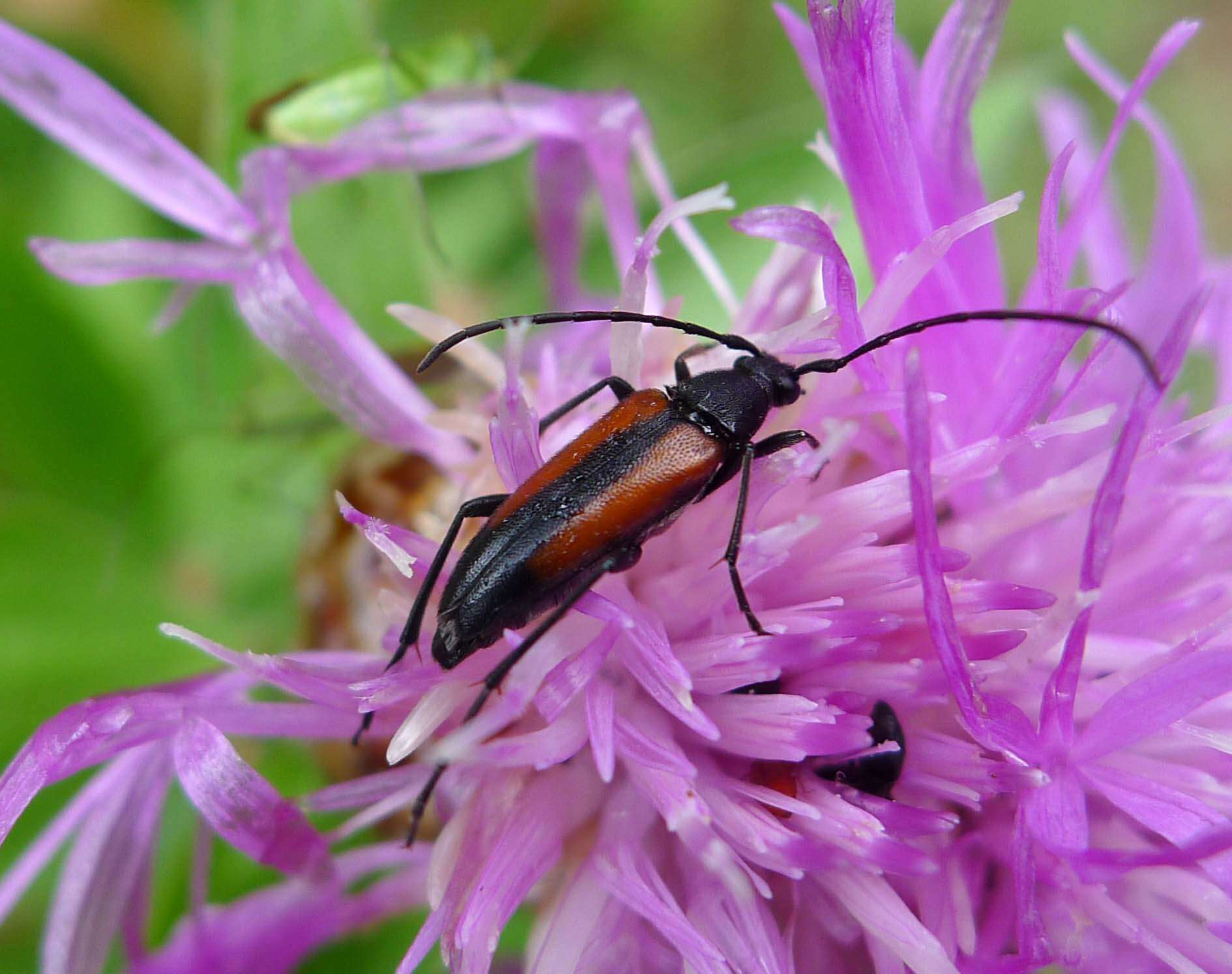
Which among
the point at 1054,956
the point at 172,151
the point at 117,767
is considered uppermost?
the point at 172,151

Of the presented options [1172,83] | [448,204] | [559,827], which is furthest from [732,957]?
[1172,83]

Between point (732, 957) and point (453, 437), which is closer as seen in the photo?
point (732, 957)

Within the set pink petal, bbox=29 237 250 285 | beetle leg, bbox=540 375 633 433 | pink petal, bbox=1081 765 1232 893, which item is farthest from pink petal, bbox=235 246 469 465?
pink petal, bbox=1081 765 1232 893

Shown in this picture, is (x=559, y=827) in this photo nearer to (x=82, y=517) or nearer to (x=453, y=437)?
(x=453, y=437)

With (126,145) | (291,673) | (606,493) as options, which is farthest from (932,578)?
(126,145)

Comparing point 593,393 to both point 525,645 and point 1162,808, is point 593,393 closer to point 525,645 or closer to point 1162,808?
point 525,645
